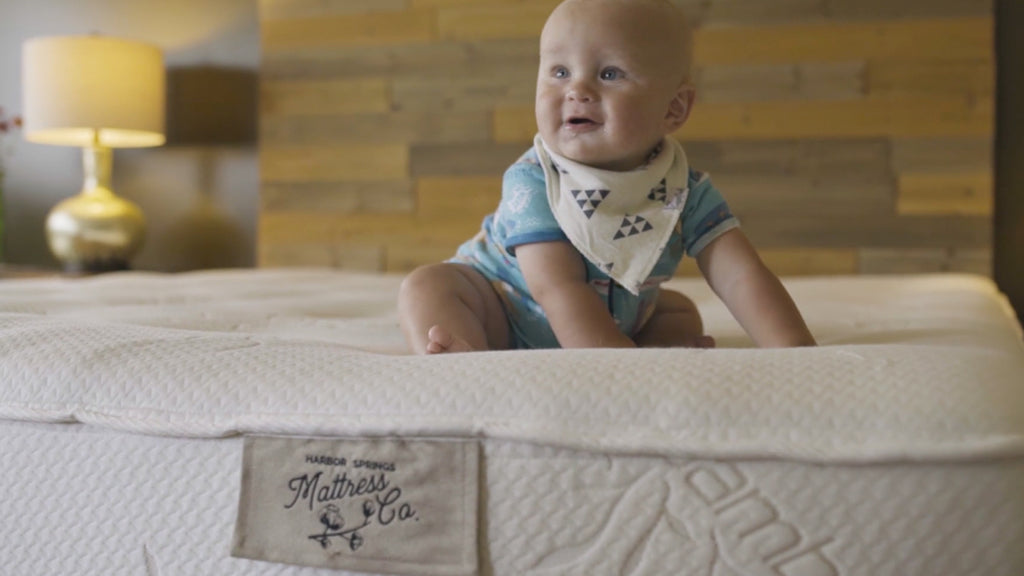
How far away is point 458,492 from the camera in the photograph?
2.12ft

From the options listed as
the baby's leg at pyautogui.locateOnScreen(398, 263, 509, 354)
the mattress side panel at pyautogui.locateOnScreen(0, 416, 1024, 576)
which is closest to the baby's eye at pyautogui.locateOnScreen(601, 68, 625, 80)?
the baby's leg at pyautogui.locateOnScreen(398, 263, 509, 354)

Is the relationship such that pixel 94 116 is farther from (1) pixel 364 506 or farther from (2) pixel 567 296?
(1) pixel 364 506

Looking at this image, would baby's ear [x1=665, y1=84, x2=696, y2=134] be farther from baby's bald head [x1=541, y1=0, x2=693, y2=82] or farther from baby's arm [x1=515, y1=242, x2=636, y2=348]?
baby's arm [x1=515, y1=242, x2=636, y2=348]

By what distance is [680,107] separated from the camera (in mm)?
1063

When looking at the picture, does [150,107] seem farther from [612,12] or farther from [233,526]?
[233,526]

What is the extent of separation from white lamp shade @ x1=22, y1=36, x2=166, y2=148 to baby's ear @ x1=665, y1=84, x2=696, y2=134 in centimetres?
227

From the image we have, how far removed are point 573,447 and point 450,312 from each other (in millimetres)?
367

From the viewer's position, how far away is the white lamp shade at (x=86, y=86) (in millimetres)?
2865

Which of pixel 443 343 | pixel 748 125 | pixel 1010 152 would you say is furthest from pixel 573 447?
pixel 1010 152

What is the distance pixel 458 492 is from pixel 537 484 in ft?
0.17

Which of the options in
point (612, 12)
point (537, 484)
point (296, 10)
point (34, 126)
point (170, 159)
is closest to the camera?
point (537, 484)

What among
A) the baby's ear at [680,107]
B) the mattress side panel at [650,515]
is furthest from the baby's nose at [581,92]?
the mattress side panel at [650,515]

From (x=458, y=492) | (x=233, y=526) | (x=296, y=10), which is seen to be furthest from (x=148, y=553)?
(x=296, y=10)

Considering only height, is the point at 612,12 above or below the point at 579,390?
above
